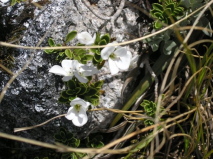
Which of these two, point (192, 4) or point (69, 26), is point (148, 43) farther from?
point (69, 26)

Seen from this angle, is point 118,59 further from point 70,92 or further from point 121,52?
point 70,92

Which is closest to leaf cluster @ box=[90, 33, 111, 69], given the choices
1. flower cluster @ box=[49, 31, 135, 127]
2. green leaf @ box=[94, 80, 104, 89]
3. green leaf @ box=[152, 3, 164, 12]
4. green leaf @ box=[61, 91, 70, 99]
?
flower cluster @ box=[49, 31, 135, 127]

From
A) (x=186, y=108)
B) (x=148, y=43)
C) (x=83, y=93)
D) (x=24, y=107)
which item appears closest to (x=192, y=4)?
(x=148, y=43)

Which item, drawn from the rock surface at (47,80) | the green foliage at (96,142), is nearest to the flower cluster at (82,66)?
the rock surface at (47,80)

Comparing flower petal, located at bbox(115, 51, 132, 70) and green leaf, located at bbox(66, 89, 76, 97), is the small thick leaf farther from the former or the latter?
flower petal, located at bbox(115, 51, 132, 70)

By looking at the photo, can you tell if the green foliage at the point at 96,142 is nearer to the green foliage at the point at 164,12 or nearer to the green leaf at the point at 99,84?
the green leaf at the point at 99,84

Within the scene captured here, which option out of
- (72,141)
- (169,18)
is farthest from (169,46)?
(72,141)

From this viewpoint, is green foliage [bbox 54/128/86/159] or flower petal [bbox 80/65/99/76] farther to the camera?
green foliage [bbox 54/128/86/159]
